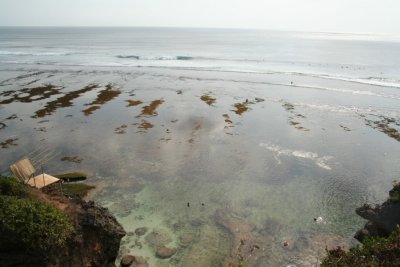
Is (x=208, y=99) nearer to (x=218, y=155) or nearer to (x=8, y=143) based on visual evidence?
(x=218, y=155)

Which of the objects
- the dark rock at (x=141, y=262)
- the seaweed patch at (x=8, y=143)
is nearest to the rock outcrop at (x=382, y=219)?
the dark rock at (x=141, y=262)

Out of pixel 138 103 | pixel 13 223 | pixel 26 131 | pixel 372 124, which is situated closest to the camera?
pixel 13 223

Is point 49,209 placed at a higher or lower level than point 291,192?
higher

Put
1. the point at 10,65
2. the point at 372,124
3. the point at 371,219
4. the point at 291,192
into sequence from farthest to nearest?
1. the point at 10,65
2. the point at 372,124
3. the point at 291,192
4. the point at 371,219

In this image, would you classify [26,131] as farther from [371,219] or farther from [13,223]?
[371,219]

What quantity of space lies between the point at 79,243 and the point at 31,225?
2.19 metres

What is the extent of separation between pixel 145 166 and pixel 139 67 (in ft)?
211

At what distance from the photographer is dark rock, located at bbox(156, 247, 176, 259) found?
17.8m

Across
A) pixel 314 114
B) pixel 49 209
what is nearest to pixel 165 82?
pixel 314 114

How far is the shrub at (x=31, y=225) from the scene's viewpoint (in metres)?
11.5

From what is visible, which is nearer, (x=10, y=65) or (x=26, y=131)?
(x=26, y=131)

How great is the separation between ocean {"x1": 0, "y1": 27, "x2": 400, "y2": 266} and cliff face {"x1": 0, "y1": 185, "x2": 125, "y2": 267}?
3587mm

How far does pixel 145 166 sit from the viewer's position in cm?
2839

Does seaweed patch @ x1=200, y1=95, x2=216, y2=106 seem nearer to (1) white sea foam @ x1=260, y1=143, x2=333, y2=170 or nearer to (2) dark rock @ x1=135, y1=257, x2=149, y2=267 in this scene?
(1) white sea foam @ x1=260, y1=143, x2=333, y2=170
